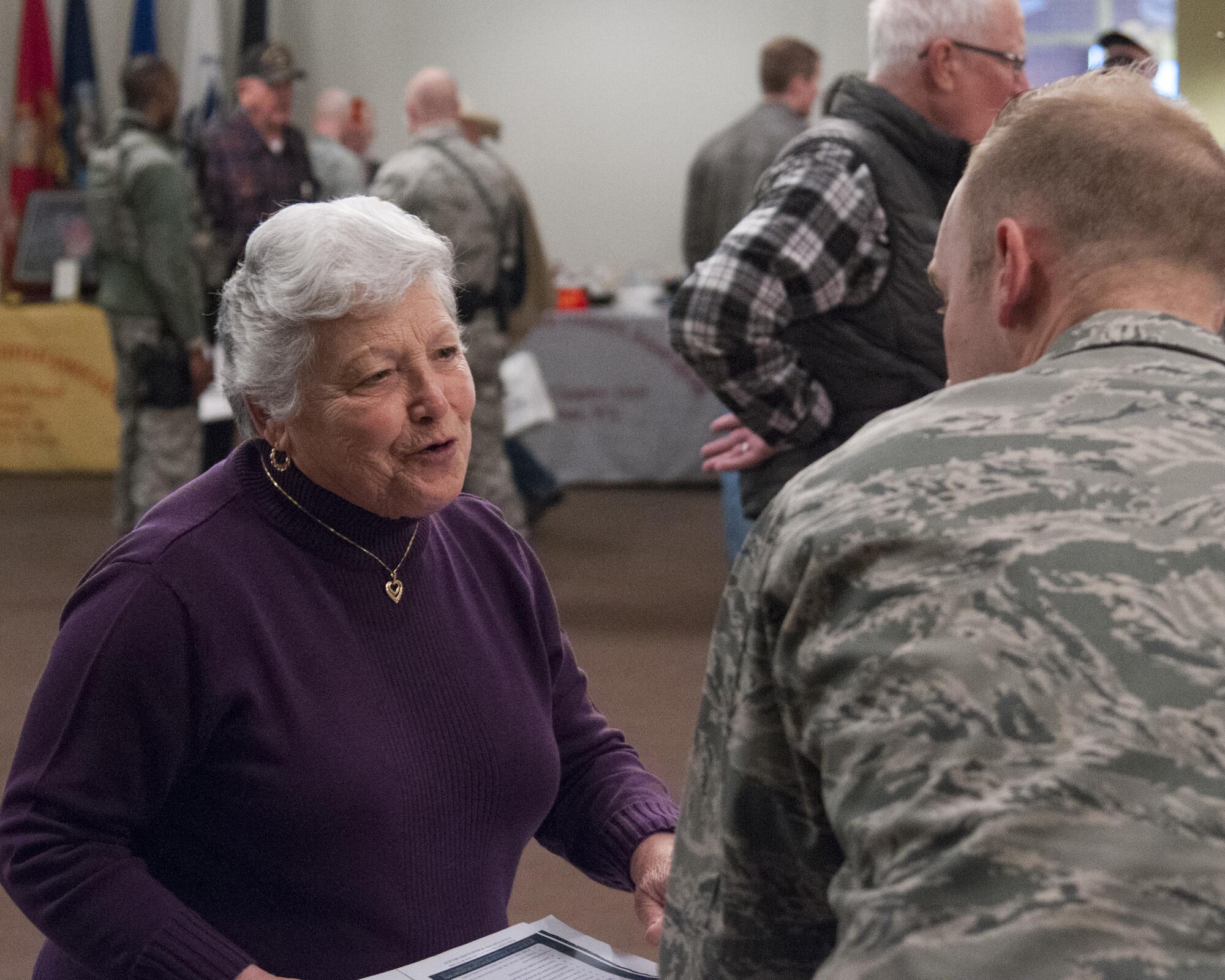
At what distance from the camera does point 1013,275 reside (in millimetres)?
950

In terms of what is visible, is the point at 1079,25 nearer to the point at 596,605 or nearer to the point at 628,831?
the point at 596,605

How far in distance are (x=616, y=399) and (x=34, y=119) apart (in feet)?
13.5

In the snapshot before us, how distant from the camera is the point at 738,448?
249 cm

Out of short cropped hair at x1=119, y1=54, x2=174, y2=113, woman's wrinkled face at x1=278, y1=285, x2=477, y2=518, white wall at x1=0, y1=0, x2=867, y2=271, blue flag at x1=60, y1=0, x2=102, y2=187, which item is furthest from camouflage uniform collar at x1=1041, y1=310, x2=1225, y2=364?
blue flag at x1=60, y1=0, x2=102, y2=187

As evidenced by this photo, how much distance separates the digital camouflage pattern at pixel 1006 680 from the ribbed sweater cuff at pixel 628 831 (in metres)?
0.71

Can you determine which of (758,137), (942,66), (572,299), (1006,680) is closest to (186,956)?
(1006,680)

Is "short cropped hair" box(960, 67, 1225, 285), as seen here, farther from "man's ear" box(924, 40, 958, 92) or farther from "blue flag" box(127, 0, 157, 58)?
"blue flag" box(127, 0, 157, 58)

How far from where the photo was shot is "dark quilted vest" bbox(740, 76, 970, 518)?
2.24m

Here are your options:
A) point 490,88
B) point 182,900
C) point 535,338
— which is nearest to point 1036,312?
point 182,900

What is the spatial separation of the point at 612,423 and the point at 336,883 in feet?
19.0

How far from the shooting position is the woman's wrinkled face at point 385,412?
1.51 metres

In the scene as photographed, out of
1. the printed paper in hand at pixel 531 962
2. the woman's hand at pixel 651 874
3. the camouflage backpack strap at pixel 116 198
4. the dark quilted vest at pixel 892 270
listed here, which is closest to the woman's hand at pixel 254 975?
the printed paper in hand at pixel 531 962

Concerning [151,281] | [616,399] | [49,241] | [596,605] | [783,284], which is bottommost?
[596,605]

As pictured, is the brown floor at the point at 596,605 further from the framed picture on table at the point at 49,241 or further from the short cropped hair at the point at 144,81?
the short cropped hair at the point at 144,81
